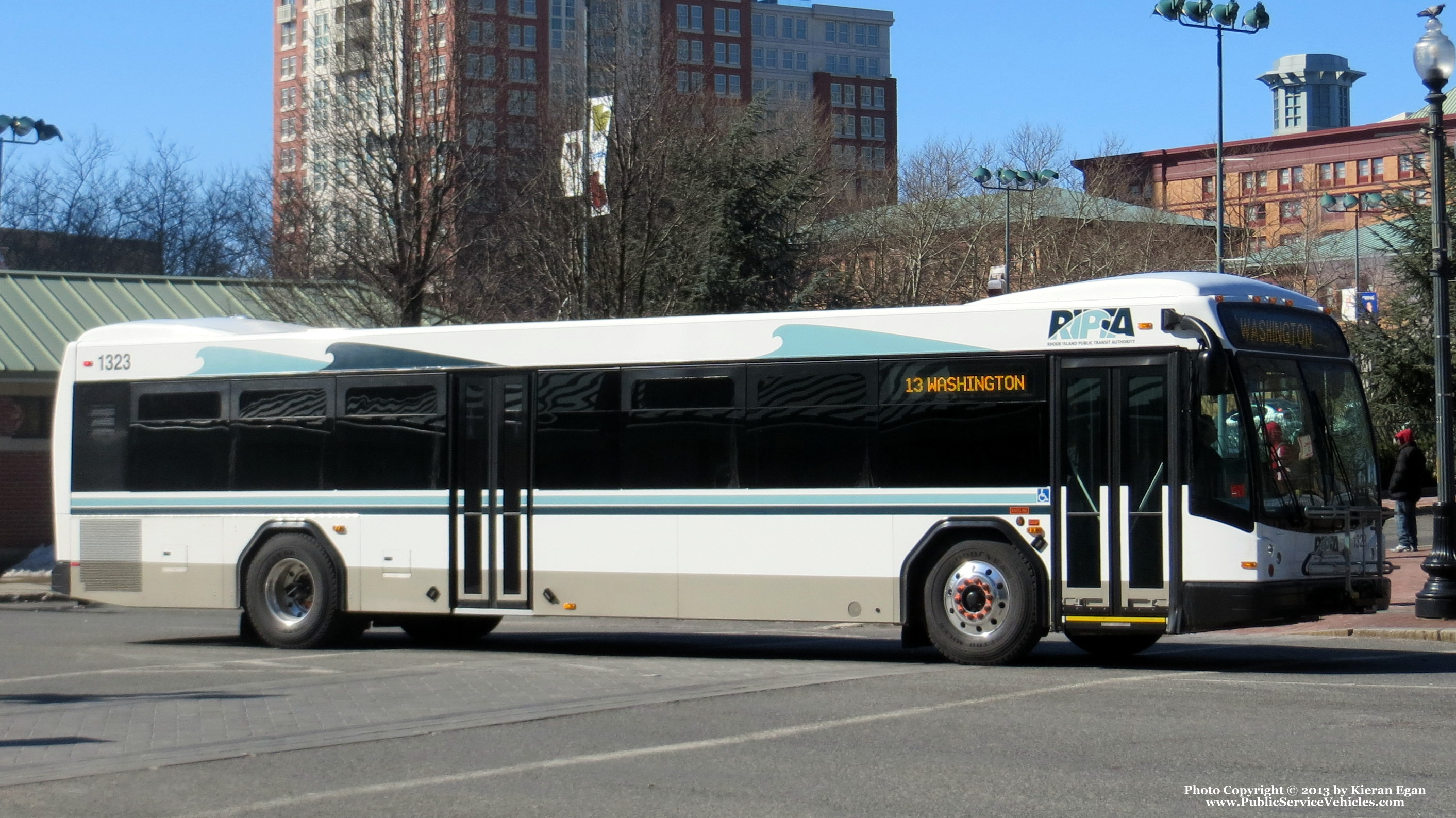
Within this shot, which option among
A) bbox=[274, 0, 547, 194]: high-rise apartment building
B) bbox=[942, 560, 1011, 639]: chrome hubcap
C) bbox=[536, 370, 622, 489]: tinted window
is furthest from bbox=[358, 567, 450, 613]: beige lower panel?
bbox=[274, 0, 547, 194]: high-rise apartment building

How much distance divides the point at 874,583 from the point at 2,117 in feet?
121

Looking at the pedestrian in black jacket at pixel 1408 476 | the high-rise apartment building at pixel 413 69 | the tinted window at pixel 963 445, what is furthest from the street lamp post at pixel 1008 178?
the tinted window at pixel 963 445

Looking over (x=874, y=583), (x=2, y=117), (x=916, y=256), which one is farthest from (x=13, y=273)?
(x=916, y=256)

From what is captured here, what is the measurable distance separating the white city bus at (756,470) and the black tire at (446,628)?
6 cm

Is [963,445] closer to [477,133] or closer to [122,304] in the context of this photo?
[477,133]

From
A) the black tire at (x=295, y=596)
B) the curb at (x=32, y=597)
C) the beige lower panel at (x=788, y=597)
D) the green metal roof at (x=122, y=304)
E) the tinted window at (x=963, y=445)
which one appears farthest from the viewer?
the green metal roof at (x=122, y=304)

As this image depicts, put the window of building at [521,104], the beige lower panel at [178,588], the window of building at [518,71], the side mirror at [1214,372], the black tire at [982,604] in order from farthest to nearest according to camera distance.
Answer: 1. the window of building at [518,71]
2. the window of building at [521,104]
3. the beige lower panel at [178,588]
4. the black tire at [982,604]
5. the side mirror at [1214,372]

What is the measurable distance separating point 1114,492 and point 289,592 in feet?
26.5

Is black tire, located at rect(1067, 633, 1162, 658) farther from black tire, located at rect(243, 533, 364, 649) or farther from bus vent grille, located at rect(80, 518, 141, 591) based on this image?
bus vent grille, located at rect(80, 518, 141, 591)

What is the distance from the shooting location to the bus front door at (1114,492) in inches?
488

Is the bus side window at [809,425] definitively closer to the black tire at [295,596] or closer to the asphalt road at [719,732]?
the asphalt road at [719,732]

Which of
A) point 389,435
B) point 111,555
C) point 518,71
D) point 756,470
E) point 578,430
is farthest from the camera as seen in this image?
point 518,71

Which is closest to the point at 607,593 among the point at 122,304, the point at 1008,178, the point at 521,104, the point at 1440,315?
the point at 1440,315

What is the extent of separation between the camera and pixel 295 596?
16062mm
